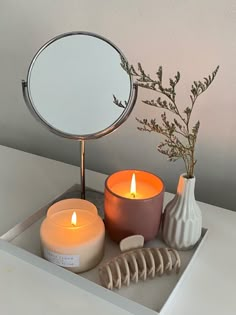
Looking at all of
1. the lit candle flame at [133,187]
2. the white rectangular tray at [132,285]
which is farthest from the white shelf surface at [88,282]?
the lit candle flame at [133,187]

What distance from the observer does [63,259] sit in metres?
0.55

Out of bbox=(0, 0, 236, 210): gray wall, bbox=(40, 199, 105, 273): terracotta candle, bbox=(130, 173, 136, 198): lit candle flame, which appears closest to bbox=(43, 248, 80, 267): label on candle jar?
bbox=(40, 199, 105, 273): terracotta candle

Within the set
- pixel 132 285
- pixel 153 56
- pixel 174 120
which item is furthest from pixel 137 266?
pixel 153 56

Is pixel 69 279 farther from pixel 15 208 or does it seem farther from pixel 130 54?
pixel 130 54

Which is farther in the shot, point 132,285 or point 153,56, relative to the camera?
point 153,56

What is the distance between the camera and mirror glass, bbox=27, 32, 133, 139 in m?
0.62

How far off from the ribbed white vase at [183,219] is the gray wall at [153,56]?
18 centimetres

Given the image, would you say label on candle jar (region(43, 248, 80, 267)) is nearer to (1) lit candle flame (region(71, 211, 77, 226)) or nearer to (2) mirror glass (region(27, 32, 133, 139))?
(1) lit candle flame (region(71, 211, 77, 226))

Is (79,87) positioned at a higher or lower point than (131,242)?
higher

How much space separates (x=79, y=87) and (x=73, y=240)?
0.76 ft

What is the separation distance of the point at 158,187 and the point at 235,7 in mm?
290

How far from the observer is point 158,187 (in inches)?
24.5

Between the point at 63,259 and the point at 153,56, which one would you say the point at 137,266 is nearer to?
the point at 63,259

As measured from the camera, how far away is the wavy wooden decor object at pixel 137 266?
21.0 inches
